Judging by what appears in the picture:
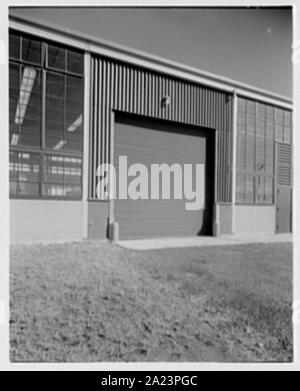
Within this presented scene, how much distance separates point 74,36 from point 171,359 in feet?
21.3

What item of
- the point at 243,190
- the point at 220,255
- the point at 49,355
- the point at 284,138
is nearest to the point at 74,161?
the point at 220,255

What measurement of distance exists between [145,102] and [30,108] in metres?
2.82

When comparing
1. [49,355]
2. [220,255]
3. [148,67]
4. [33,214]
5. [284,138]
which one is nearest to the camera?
[49,355]

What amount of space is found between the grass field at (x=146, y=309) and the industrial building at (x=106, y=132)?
1475 mm

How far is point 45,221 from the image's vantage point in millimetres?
5566

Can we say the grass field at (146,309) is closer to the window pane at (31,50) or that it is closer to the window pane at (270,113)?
the window pane at (31,50)

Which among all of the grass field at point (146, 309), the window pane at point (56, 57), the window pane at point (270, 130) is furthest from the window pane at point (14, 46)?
the window pane at point (270, 130)

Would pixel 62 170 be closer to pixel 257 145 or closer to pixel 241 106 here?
pixel 241 106

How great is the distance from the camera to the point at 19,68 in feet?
17.1

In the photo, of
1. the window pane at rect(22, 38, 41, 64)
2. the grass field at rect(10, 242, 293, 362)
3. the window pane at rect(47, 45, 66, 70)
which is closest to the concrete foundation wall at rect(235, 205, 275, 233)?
the grass field at rect(10, 242, 293, 362)

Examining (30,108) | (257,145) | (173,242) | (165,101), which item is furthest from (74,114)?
(257,145)

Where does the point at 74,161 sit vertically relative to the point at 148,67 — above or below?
below

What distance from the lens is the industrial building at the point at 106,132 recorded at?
5.36m

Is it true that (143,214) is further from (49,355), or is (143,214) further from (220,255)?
(49,355)
